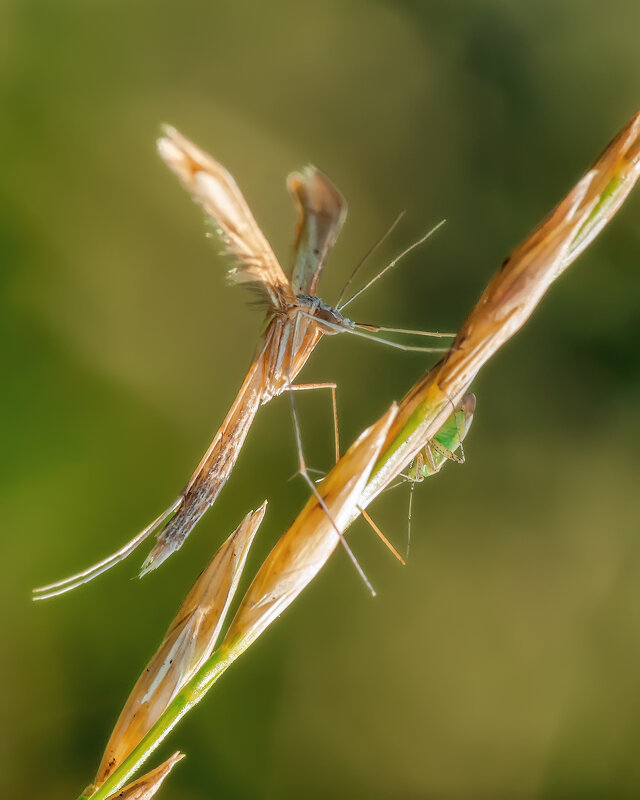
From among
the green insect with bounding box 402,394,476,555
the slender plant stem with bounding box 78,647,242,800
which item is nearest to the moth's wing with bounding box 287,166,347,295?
the green insect with bounding box 402,394,476,555

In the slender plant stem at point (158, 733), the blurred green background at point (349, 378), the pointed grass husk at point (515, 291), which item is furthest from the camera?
the blurred green background at point (349, 378)

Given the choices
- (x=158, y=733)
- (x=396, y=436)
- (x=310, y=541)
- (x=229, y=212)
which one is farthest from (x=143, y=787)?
(x=229, y=212)

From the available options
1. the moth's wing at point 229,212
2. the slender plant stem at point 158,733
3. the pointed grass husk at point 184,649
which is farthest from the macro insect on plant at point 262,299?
the slender plant stem at point 158,733

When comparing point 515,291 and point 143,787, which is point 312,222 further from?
point 143,787

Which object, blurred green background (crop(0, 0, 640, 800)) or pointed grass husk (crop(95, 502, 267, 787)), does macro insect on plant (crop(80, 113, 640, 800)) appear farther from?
blurred green background (crop(0, 0, 640, 800))

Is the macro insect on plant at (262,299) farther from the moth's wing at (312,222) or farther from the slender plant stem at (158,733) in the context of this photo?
the slender plant stem at (158,733)

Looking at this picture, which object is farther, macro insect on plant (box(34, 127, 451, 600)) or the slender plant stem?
macro insect on plant (box(34, 127, 451, 600))
